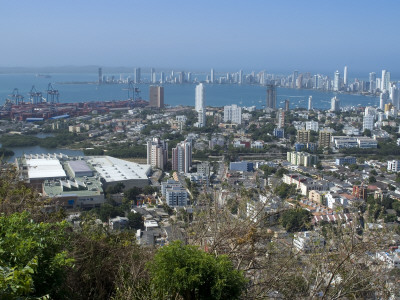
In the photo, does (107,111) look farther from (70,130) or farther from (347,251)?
(347,251)

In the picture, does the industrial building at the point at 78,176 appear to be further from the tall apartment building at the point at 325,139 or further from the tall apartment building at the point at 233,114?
the tall apartment building at the point at 233,114

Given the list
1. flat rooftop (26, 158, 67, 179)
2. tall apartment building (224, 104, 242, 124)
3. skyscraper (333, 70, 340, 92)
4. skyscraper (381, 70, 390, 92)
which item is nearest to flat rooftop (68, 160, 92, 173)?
flat rooftop (26, 158, 67, 179)

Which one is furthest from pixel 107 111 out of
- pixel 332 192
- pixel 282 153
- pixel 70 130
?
pixel 332 192

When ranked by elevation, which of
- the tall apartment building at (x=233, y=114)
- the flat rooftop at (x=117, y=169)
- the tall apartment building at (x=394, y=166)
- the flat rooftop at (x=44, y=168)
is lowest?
the tall apartment building at (x=394, y=166)

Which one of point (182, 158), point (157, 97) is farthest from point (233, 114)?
point (182, 158)

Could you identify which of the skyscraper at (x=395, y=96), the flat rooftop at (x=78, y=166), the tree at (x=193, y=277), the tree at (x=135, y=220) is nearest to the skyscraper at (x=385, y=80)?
the skyscraper at (x=395, y=96)
